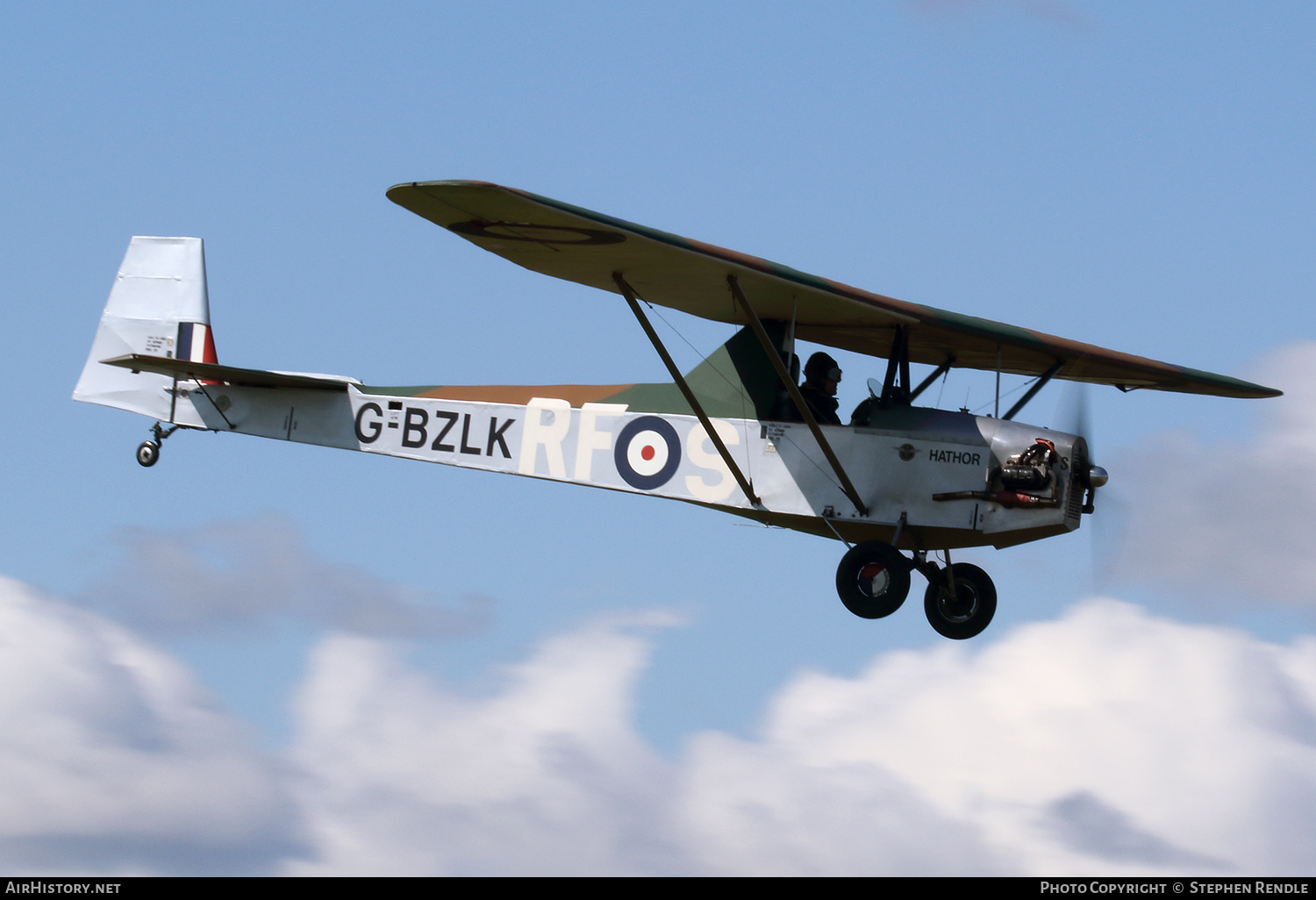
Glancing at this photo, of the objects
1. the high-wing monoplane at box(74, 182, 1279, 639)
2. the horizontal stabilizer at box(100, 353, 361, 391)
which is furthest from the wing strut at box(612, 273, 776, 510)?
the horizontal stabilizer at box(100, 353, 361, 391)

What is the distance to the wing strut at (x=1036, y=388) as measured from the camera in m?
A: 14.2

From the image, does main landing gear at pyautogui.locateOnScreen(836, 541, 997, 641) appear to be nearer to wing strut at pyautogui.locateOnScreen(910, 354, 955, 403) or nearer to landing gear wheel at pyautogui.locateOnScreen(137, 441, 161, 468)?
wing strut at pyautogui.locateOnScreen(910, 354, 955, 403)

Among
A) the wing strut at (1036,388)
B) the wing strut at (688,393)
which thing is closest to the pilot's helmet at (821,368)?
the wing strut at (688,393)

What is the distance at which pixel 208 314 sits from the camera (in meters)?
16.8

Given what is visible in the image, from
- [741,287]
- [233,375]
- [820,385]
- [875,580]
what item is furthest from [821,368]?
[233,375]

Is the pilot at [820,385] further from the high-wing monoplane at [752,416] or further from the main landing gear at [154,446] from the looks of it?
the main landing gear at [154,446]

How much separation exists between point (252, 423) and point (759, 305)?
5.25 m

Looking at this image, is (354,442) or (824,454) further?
(354,442)

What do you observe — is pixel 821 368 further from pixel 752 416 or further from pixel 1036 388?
pixel 1036 388

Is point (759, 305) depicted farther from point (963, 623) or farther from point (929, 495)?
point (963, 623)

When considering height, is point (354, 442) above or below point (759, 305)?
below

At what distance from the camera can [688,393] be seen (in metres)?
13.4
